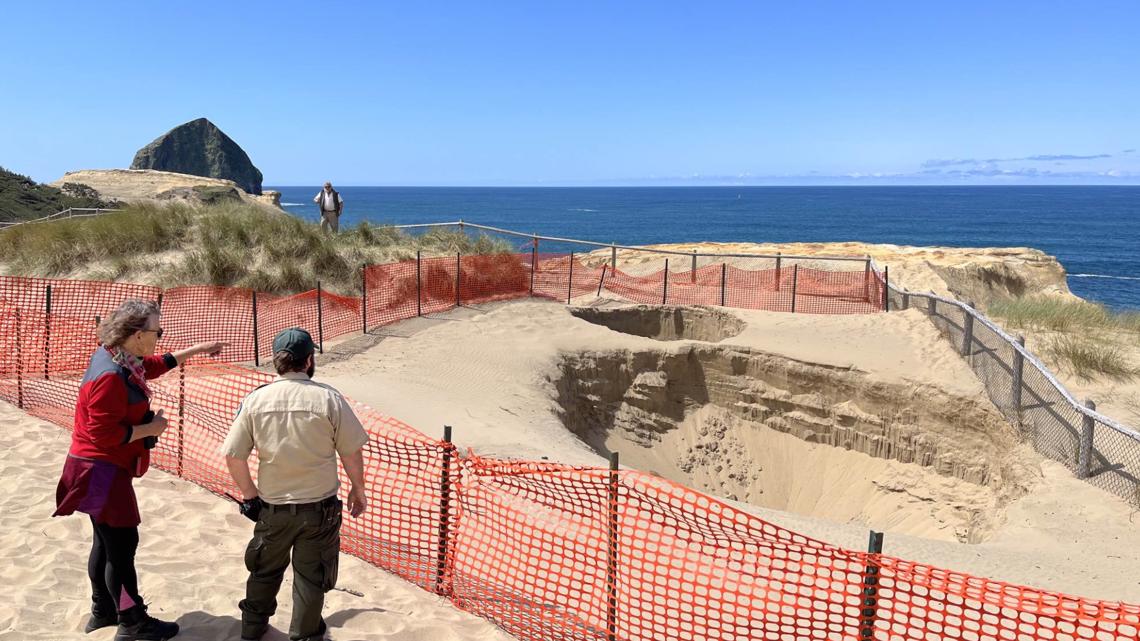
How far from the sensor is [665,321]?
60.2 feet

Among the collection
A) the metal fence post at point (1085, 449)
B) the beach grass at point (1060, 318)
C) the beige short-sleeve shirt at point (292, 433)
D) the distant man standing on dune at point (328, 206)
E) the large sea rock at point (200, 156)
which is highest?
the large sea rock at point (200, 156)

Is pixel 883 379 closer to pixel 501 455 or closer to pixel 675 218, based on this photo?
pixel 501 455

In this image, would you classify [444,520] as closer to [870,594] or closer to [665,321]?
[870,594]

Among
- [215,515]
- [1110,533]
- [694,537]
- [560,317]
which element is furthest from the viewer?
[560,317]

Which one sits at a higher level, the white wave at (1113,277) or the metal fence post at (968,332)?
the metal fence post at (968,332)

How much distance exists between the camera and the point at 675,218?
12825 cm

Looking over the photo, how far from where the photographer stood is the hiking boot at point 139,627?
4.30 metres

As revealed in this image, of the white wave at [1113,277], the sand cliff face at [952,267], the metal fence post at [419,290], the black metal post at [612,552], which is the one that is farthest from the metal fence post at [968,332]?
the white wave at [1113,277]

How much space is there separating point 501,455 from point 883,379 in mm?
7625

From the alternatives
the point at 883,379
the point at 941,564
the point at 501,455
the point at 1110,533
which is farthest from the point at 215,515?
the point at 883,379

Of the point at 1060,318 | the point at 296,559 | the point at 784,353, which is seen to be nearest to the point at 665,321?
the point at 784,353

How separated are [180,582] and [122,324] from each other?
2064 mm

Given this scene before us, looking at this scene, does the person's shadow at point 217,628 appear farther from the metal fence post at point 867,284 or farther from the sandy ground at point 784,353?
the metal fence post at point 867,284

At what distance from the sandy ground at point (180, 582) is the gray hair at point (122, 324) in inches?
67.4
